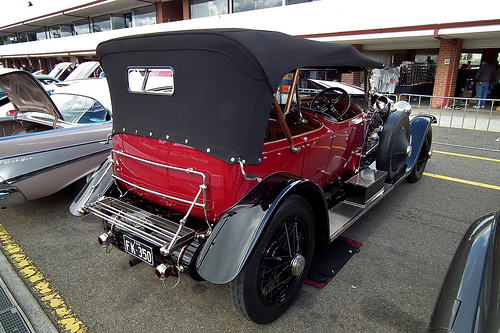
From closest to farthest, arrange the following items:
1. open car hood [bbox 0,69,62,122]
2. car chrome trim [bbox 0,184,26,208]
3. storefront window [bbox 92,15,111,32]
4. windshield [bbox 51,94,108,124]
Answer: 1. car chrome trim [bbox 0,184,26,208]
2. open car hood [bbox 0,69,62,122]
3. windshield [bbox 51,94,108,124]
4. storefront window [bbox 92,15,111,32]

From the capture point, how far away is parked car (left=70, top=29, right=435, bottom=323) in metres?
2.07

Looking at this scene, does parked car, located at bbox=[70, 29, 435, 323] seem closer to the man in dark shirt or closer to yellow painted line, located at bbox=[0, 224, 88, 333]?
yellow painted line, located at bbox=[0, 224, 88, 333]

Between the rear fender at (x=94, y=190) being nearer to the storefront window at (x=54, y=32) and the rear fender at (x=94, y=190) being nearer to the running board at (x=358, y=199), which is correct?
the running board at (x=358, y=199)

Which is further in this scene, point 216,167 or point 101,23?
point 101,23

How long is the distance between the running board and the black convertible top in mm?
1260

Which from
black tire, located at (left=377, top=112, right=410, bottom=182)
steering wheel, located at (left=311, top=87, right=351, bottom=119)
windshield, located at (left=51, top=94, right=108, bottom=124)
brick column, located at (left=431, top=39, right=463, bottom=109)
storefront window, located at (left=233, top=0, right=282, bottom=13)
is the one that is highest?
storefront window, located at (left=233, top=0, right=282, bottom=13)

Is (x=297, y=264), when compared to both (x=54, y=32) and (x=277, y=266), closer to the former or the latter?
(x=277, y=266)

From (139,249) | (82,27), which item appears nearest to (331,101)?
(139,249)

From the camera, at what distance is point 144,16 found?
72.6 ft

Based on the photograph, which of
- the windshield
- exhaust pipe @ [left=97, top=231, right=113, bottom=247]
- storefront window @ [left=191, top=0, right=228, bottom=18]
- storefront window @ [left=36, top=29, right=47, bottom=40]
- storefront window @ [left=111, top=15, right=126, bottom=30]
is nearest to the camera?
exhaust pipe @ [left=97, top=231, right=113, bottom=247]

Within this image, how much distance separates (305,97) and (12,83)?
150 inches

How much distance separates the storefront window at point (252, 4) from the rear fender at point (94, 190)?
1547cm

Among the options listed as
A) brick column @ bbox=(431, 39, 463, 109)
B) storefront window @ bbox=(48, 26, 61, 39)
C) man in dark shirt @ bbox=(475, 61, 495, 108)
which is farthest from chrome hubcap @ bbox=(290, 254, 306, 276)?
storefront window @ bbox=(48, 26, 61, 39)

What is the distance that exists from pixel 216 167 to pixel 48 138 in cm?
277
